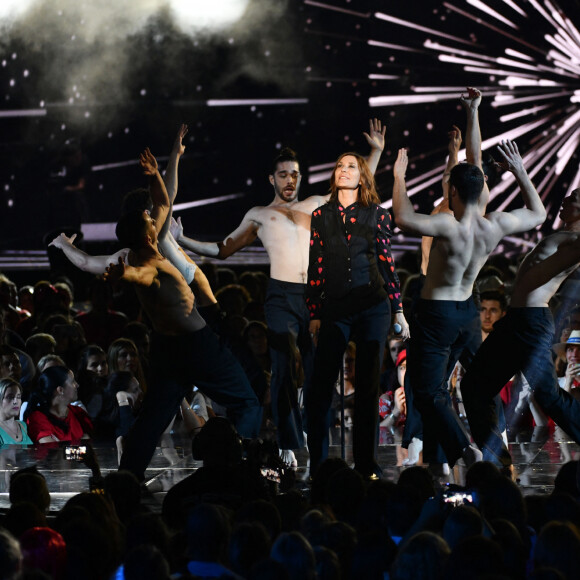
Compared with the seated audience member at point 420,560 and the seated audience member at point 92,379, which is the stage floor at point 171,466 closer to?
the seated audience member at point 92,379

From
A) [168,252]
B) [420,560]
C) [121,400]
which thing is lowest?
[420,560]

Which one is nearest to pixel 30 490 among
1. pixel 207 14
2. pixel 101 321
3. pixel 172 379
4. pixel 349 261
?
pixel 172 379

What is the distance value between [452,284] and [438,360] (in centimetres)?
39

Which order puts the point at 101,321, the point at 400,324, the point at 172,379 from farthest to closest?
the point at 101,321
the point at 400,324
the point at 172,379

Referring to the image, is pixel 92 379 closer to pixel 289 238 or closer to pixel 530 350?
pixel 289 238

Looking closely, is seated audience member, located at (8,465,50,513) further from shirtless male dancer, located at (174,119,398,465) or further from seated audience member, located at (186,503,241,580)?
shirtless male dancer, located at (174,119,398,465)

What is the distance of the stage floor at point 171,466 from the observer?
19.9 ft

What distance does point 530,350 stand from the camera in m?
5.79

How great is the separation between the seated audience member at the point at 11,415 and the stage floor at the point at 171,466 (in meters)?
0.09

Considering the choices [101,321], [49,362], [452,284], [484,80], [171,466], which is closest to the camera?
[452,284]

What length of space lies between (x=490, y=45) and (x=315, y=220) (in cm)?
1204

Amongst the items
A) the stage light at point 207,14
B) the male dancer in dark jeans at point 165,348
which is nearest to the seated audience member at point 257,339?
the male dancer in dark jeans at point 165,348

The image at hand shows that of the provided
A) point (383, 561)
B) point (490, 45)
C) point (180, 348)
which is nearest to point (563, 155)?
point (490, 45)

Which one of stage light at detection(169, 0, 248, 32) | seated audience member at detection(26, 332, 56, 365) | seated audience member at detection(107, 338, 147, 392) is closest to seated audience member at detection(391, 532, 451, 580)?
seated audience member at detection(107, 338, 147, 392)
